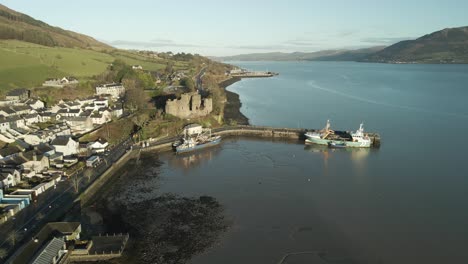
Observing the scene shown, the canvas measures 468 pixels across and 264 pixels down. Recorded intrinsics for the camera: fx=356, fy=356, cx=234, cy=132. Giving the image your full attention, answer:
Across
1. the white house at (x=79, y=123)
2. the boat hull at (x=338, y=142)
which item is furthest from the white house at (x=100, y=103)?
the boat hull at (x=338, y=142)

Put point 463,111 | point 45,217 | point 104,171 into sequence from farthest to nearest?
point 463,111
point 104,171
point 45,217

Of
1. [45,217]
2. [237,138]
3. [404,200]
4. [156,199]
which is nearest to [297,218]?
[404,200]

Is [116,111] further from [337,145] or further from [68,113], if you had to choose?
[337,145]

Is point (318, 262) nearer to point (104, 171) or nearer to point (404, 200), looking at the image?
point (404, 200)

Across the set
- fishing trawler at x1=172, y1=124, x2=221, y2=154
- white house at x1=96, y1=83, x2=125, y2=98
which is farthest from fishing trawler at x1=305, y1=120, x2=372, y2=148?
white house at x1=96, y1=83, x2=125, y2=98

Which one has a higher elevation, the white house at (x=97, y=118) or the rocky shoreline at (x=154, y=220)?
the white house at (x=97, y=118)

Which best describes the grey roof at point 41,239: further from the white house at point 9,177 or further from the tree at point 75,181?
the white house at point 9,177
